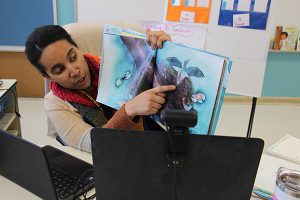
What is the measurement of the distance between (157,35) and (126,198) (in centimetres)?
56

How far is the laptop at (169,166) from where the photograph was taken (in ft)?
2.03

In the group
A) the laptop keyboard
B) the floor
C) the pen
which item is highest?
the pen

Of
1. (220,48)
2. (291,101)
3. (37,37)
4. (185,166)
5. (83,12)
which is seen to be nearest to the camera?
(185,166)

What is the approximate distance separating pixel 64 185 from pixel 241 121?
7.89 ft

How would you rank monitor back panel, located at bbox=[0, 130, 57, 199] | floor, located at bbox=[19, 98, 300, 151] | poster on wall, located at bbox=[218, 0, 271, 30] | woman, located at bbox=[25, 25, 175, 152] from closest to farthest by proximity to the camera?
monitor back panel, located at bbox=[0, 130, 57, 199] < woman, located at bbox=[25, 25, 175, 152] < poster on wall, located at bbox=[218, 0, 271, 30] < floor, located at bbox=[19, 98, 300, 151]

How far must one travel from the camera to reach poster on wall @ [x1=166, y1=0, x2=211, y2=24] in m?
2.02

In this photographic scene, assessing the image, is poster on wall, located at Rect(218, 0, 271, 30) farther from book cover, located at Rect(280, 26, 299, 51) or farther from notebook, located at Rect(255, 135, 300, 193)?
book cover, located at Rect(280, 26, 299, 51)

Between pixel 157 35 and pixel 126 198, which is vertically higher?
pixel 157 35

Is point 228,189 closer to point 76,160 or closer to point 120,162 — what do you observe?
point 120,162

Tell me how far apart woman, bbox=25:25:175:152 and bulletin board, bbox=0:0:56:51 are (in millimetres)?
1852

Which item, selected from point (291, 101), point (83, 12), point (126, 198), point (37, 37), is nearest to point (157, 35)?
point (37, 37)

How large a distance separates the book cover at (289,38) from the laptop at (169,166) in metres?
2.81

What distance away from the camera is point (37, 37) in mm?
1172

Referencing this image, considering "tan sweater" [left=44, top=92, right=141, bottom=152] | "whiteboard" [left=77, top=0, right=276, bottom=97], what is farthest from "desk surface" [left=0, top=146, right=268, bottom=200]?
"whiteboard" [left=77, top=0, right=276, bottom=97]
